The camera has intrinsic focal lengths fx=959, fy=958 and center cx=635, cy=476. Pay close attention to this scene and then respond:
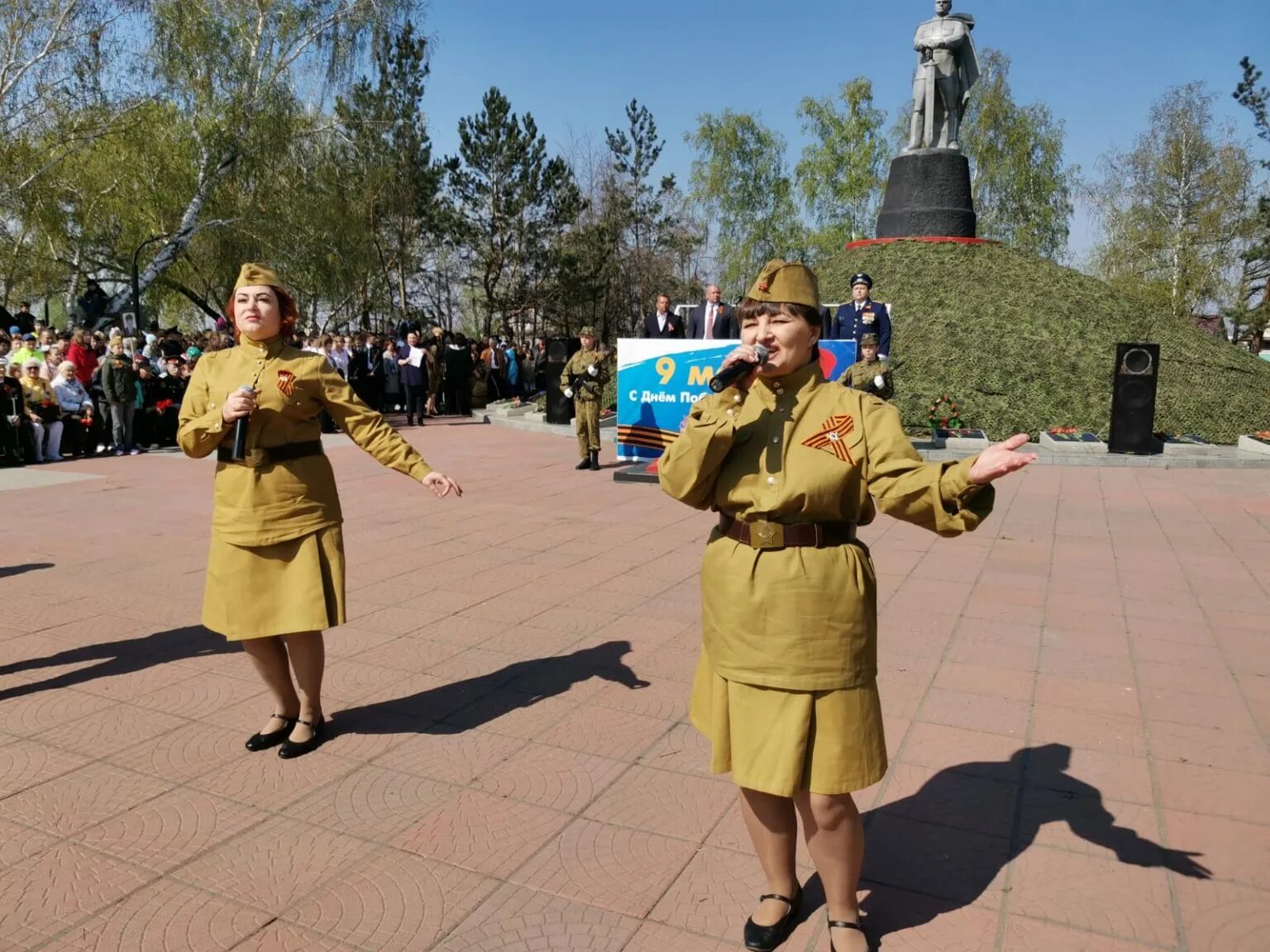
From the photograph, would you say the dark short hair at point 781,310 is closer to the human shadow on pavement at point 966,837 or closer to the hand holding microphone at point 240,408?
the human shadow on pavement at point 966,837

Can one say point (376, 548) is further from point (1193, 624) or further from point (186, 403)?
point (1193, 624)

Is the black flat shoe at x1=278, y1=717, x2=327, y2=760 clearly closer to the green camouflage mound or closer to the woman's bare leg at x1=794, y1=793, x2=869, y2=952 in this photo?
the woman's bare leg at x1=794, y1=793, x2=869, y2=952

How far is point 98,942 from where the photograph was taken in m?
2.66

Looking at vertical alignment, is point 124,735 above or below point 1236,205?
below

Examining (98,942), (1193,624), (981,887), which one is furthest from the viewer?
(1193,624)

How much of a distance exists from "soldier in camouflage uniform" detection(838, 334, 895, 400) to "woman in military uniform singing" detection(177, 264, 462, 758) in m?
7.40

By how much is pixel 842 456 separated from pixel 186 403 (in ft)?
9.14

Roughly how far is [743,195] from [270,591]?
40630 mm

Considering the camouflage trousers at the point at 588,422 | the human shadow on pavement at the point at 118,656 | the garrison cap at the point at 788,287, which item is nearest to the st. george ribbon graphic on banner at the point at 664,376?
the camouflage trousers at the point at 588,422

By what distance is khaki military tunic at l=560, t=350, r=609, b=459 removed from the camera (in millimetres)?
12180

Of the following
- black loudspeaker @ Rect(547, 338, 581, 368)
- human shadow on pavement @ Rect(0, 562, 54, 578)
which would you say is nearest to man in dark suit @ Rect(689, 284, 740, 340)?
black loudspeaker @ Rect(547, 338, 581, 368)

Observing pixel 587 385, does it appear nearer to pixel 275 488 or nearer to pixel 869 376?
pixel 869 376

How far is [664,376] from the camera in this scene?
11672 millimetres

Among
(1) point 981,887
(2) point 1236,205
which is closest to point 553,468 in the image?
(1) point 981,887
